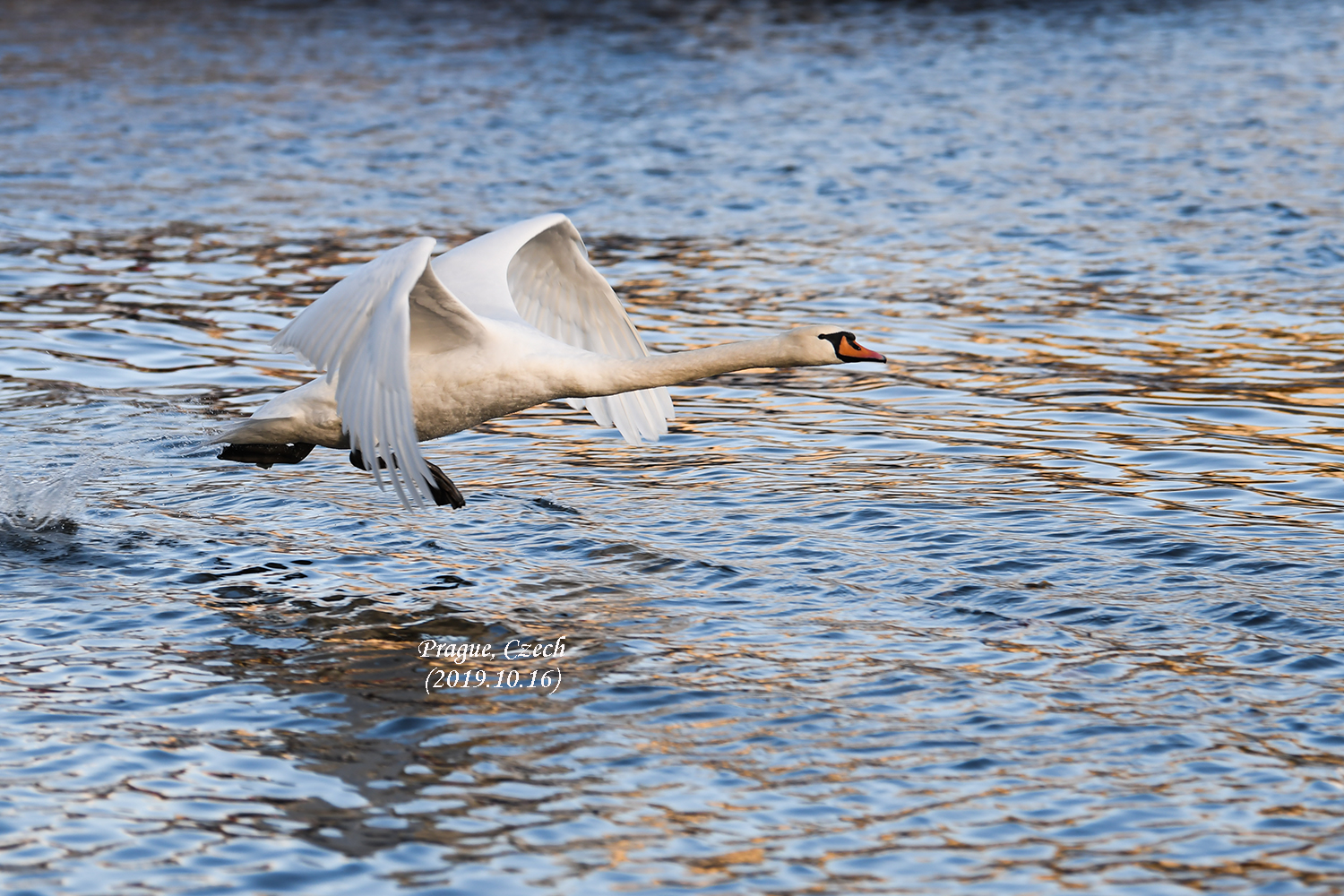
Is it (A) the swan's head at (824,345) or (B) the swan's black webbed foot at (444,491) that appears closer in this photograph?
(A) the swan's head at (824,345)

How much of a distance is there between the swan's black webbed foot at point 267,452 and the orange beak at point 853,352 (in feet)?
9.74

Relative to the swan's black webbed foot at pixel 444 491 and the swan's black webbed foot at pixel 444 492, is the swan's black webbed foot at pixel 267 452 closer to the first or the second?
the swan's black webbed foot at pixel 444 491

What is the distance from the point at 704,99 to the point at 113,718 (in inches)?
771

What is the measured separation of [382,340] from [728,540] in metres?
2.59

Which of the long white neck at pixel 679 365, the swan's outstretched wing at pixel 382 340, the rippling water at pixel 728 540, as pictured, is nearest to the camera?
the rippling water at pixel 728 540

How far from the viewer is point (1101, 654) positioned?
8.12 metres

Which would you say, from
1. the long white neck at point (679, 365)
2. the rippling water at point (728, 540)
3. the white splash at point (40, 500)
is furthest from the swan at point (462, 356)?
the white splash at point (40, 500)

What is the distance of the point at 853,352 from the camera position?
9.23 m

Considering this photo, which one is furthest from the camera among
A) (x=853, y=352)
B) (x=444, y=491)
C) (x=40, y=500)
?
(x=40, y=500)

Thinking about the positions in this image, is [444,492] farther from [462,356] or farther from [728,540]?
[728,540]

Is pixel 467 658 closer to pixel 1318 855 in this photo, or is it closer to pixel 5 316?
→ pixel 1318 855

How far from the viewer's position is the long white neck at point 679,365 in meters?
9.38

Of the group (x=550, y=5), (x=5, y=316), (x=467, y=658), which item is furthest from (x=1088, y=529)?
(x=550, y=5)

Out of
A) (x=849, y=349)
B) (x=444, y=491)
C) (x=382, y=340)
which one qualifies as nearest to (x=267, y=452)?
(x=444, y=491)
